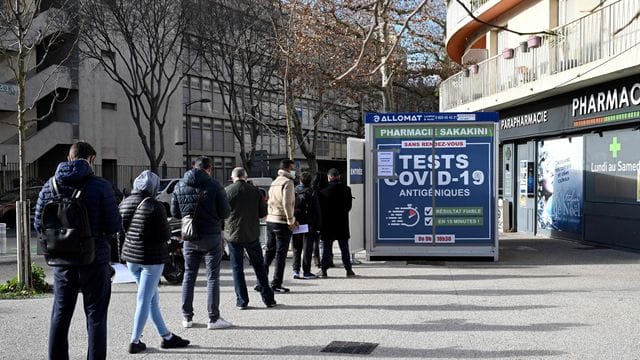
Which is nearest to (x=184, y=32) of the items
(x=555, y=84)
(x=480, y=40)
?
(x=480, y=40)

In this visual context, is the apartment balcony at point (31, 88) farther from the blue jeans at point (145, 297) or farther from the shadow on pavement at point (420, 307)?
the blue jeans at point (145, 297)

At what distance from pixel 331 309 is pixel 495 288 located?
8.77ft

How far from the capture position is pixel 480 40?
74.6 feet

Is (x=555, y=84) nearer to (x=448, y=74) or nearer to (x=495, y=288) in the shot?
(x=495, y=288)

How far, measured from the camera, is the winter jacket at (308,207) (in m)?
9.97

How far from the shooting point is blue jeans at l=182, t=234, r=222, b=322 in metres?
6.72

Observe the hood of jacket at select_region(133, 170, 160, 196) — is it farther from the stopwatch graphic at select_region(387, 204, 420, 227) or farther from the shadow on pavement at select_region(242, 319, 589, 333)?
the stopwatch graphic at select_region(387, 204, 420, 227)

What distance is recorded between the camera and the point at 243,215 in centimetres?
757

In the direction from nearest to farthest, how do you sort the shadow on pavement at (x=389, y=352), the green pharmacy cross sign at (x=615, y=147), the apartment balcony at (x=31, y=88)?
the shadow on pavement at (x=389, y=352) < the green pharmacy cross sign at (x=615, y=147) < the apartment balcony at (x=31, y=88)

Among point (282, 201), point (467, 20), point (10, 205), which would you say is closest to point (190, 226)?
point (282, 201)

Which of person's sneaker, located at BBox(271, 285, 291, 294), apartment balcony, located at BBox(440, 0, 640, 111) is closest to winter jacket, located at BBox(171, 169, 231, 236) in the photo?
person's sneaker, located at BBox(271, 285, 291, 294)

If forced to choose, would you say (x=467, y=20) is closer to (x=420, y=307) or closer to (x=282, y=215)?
(x=282, y=215)

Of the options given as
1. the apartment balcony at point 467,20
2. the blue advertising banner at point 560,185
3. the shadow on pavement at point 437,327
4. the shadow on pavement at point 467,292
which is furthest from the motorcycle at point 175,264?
the apartment balcony at point 467,20

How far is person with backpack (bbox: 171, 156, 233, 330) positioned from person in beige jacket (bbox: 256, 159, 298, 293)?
181 cm
